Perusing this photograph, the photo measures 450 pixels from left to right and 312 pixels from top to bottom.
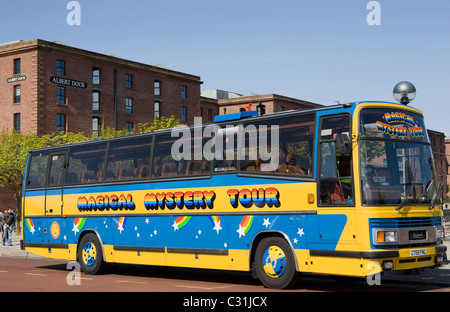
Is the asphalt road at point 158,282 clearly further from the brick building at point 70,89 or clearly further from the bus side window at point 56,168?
the brick building at point 70,89

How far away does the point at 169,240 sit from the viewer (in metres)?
15.1

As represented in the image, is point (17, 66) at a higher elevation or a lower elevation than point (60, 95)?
higher

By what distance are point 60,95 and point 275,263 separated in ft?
157

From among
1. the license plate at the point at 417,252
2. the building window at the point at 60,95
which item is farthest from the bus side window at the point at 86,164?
the building window at the point at 60,95

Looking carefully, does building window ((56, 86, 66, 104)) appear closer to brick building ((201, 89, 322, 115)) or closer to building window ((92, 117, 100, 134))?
building window ((92, 117, 100, 134))

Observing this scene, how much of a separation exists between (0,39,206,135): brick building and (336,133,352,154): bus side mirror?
43691mm

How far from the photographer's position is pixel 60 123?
2248 inches

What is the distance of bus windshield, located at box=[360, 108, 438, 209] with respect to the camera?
1145cm

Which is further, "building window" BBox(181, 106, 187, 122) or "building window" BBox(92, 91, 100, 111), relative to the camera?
"building window" BBox(181, 106, 187, 122)

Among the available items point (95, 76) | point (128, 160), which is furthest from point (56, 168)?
point (95, 76)

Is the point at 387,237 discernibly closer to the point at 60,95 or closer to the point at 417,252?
the point at 417,252

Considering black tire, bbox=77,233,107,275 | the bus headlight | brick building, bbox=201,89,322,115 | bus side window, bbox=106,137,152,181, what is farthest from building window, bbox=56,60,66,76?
the bus headlight

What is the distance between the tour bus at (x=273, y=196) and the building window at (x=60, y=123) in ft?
133
